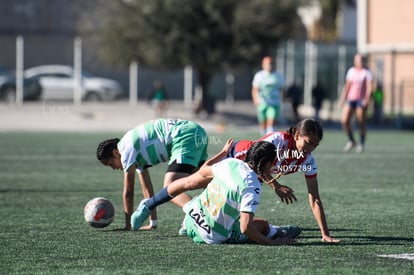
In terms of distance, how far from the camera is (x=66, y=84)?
48.2 m

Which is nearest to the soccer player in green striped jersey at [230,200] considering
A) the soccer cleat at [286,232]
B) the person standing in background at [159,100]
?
the soccer cleat at [286,232]

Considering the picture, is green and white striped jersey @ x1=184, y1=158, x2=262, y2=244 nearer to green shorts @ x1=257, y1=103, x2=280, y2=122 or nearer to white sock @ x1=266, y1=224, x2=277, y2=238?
white sock @ x1=266, y1=224, x2=277, y2=238

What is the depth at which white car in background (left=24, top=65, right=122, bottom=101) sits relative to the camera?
1889 inches

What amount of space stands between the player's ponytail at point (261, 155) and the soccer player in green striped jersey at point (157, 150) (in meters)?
1.50

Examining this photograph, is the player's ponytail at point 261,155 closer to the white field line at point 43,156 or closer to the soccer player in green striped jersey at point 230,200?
the soccer player in green striped jersey at point 230,200

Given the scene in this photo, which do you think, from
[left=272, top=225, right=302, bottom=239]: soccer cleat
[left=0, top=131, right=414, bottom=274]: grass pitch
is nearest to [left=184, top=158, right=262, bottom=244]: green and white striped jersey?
[left=0, top=131, right=414, bottom=274]: grass pitch

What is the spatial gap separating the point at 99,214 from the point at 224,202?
1.95m

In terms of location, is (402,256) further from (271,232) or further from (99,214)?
(99,214)

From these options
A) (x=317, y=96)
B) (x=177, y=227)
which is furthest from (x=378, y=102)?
(x=177, y=227)

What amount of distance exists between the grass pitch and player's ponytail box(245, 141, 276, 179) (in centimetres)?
75

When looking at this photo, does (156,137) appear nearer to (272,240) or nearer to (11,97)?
(272,240)

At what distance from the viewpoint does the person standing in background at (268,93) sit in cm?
2273

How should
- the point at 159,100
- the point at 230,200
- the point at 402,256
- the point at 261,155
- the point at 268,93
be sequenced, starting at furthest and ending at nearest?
the point at 159,100, the point at 268,93, the point at 230,200, the point at 261,155, the point at 402,256

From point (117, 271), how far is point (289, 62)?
1500 inches
